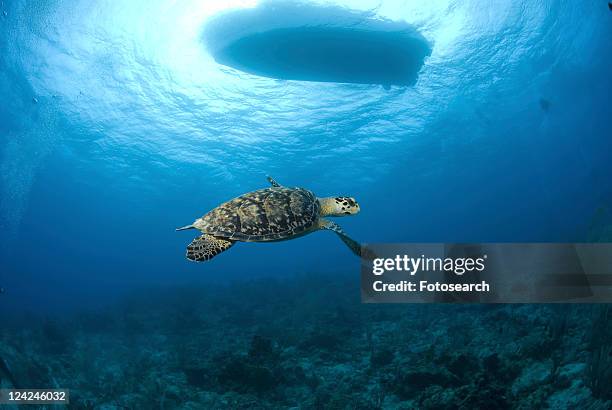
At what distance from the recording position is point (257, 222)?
17.6ft

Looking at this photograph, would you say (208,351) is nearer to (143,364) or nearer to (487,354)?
(143,364)

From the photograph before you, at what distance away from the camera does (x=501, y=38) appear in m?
19.7

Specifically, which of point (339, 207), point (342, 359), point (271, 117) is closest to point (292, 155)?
point (271, 117)

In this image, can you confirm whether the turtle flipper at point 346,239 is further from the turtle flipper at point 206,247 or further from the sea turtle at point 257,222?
the turtle flipper at point 206,247

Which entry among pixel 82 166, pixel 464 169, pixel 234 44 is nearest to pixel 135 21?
pixel 234 44

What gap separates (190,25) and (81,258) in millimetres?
77904

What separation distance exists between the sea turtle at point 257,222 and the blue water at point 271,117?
12462 mm

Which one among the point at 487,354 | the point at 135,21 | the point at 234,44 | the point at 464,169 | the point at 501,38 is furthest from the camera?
the point at 464,169

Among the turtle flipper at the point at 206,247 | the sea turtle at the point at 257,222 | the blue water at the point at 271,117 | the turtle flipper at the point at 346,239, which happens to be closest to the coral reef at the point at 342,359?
the turtle flipper at the point at 346,239

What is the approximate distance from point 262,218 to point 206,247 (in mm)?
983

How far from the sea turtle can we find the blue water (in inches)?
491

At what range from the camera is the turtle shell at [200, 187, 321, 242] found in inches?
208

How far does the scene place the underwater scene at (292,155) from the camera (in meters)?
7.64
